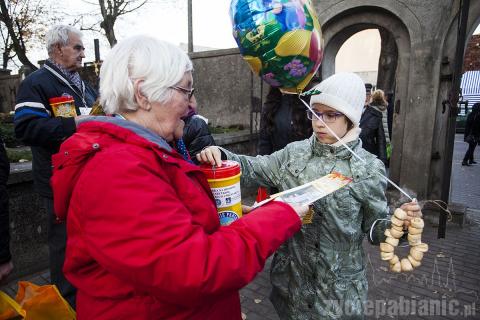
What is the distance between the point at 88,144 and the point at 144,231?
1.14 ft

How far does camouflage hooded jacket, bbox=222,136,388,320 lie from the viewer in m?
1.81

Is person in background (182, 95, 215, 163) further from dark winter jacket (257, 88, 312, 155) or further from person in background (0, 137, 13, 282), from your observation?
person in background (0, 137, 13, 282)

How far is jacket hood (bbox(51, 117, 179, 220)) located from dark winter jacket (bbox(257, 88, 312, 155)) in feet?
8.35

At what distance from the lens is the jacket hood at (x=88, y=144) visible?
3.45ft

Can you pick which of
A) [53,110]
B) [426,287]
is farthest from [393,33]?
[53,110]

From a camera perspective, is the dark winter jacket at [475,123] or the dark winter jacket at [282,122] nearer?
the dark winter jacket at [282,122]

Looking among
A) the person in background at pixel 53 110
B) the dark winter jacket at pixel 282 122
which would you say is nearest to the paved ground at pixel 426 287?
the person in background at pixel 53 110

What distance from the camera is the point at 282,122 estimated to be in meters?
3.66

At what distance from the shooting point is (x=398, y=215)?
61.0 inches

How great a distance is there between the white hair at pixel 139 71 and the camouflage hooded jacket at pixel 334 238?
2.56 feet

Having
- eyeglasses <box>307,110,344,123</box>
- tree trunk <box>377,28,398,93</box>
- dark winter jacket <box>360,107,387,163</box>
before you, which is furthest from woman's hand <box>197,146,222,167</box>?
tree trunk <box>377,28,398,93</box>

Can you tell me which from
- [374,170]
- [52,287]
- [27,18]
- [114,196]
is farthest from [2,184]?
[27,18]

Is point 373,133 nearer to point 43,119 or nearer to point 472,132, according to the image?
point 43,119

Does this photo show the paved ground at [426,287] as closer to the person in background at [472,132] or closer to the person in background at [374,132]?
the person in background at [374,132]
